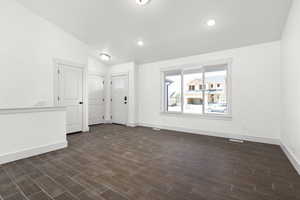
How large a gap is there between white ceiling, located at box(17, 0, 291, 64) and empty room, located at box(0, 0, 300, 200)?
1.0 inches

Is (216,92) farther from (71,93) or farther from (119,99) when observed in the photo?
(71,93)

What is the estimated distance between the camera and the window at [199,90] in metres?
4.08

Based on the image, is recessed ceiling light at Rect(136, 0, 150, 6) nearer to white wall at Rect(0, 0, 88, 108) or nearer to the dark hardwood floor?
white wall at Rect(0, 0, 88, 108)

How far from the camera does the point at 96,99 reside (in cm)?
598

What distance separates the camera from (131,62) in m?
5.56

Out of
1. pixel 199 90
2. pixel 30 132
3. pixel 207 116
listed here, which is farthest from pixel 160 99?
pixel 30 132

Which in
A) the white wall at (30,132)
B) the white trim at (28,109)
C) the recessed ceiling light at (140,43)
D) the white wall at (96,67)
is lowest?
the white wall at (30,132)

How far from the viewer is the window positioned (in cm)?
408

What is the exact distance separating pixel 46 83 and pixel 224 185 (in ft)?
15.1

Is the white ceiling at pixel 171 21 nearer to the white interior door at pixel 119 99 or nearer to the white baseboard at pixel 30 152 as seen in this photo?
the white interior door at pixel 119 99

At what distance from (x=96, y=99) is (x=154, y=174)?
187 inches

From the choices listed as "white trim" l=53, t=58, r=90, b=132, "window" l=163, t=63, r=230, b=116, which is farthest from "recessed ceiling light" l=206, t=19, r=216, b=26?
"white trim" l=53, t=58, r=90, b=132

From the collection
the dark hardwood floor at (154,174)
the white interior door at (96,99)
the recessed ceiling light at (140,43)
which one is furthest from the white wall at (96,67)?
the dark hardwood floor at (154,174)

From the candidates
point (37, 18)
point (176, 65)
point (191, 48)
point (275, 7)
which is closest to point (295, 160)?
point (275, 7)
